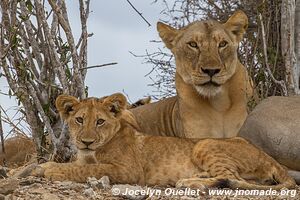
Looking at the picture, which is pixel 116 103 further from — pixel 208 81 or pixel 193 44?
pixel 193 44

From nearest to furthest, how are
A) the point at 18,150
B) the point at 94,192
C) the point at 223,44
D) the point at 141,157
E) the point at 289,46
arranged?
the point at 94,192, the point at 141,157, the point at 223,44, the point at 18,150, the point at 289,46

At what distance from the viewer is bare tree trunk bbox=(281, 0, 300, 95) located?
8.53m

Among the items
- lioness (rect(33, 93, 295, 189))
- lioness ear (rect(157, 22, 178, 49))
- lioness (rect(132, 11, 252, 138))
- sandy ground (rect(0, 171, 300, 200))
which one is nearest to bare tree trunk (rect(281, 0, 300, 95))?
lioness (rect(132, 11, 252, 138))

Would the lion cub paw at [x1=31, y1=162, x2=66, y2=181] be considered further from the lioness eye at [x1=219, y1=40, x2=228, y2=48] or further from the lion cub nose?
the lioness eye at [x1=219, y1=40, x2=228, y2=48]

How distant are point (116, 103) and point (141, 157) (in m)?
0.44

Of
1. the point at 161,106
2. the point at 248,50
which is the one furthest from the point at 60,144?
the point at 248,50

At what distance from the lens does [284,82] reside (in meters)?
8.68

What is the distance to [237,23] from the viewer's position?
285 inches

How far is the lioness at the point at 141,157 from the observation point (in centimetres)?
595

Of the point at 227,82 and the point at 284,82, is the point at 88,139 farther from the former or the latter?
the point at 284,82

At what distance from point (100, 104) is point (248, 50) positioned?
404cm

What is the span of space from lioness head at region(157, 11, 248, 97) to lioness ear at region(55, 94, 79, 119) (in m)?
1.02

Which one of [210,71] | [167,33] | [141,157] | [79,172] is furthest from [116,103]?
[167,33]

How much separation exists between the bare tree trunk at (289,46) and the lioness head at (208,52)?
1.44 meters
